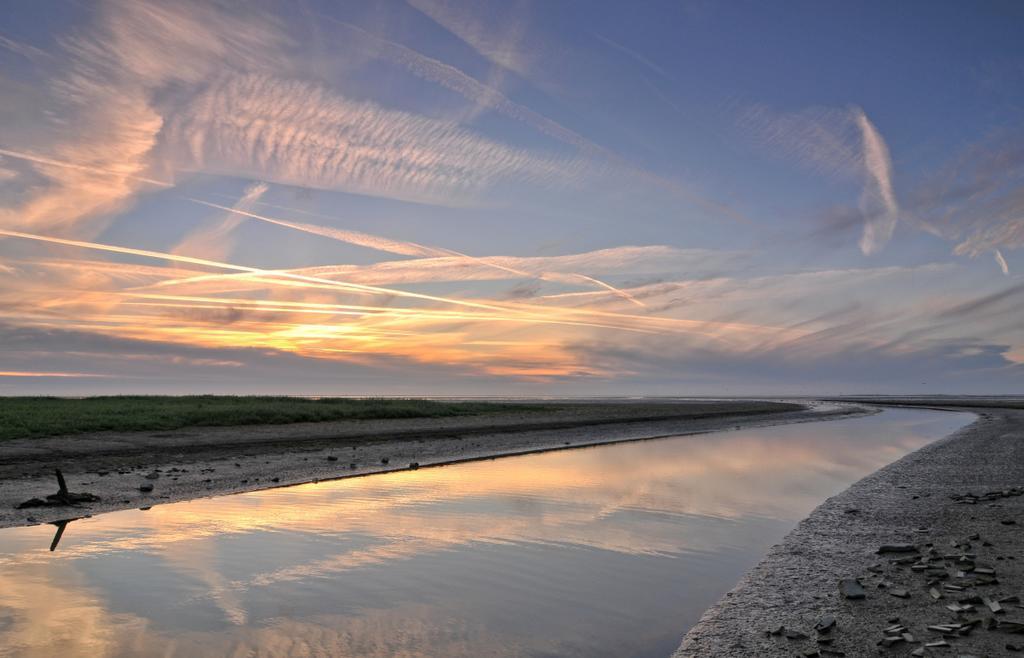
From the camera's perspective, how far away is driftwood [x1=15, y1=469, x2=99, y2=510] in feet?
58.2

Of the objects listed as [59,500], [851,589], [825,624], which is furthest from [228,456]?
[825,624]

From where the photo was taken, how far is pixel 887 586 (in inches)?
436

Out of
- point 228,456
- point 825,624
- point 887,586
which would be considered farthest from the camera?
point 228,456

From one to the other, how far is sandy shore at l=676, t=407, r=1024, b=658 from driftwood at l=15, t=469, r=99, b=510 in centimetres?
1715

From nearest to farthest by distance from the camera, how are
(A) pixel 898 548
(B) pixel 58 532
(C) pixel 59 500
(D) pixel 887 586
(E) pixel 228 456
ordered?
(D) pixel 887 586 < (A) pixel 898 548 < (B) pixel 58 532 < (C) pixel 59 500 < (E) pixel 228 456

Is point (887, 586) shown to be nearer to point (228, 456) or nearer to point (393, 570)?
point (393, 570)

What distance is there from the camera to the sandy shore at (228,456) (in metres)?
20.8

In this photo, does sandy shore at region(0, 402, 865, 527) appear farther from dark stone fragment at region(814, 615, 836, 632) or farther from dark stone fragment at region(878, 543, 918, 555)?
dark stone fragment at region(878, 543, 918, 555)

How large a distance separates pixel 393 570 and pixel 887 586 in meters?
8.56

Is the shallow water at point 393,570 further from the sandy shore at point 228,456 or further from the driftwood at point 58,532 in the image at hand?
the sandy shore at point 228,456

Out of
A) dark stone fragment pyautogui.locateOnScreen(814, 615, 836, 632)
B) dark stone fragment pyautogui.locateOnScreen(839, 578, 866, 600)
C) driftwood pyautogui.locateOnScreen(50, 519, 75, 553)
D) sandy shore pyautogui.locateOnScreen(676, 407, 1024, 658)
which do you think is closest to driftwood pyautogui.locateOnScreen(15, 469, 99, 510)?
driftwood pyautogui.locateOnScreen(50, 519, 75, 553)

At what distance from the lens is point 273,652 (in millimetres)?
8508

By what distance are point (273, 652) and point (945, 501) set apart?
1964 cm

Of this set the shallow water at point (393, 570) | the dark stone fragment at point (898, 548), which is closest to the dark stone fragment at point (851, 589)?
the shallow water at point (393, 570)
